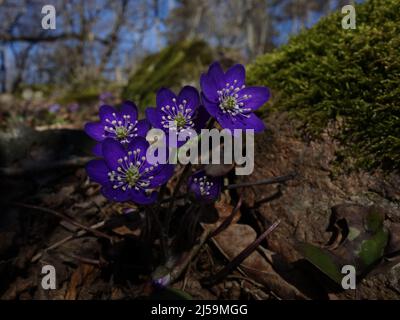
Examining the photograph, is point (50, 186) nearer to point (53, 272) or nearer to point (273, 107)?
point (53, 272)

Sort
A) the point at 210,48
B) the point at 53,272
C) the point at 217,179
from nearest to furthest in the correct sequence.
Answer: the point at 217,179 → the point at 53,272 → the point at 210,48

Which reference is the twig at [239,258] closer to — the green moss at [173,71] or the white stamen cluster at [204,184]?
the white stamen cluster at [204,184]

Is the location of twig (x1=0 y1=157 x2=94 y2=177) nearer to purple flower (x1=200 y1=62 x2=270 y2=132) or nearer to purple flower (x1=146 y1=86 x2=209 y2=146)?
purple flower (x1=146 y1=86 x2=209 y2=146)

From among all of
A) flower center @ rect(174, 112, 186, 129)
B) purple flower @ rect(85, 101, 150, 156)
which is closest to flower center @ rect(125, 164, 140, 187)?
purple flower @ rect(85, 101, 150, 156)

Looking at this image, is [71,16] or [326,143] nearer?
[326,143]
